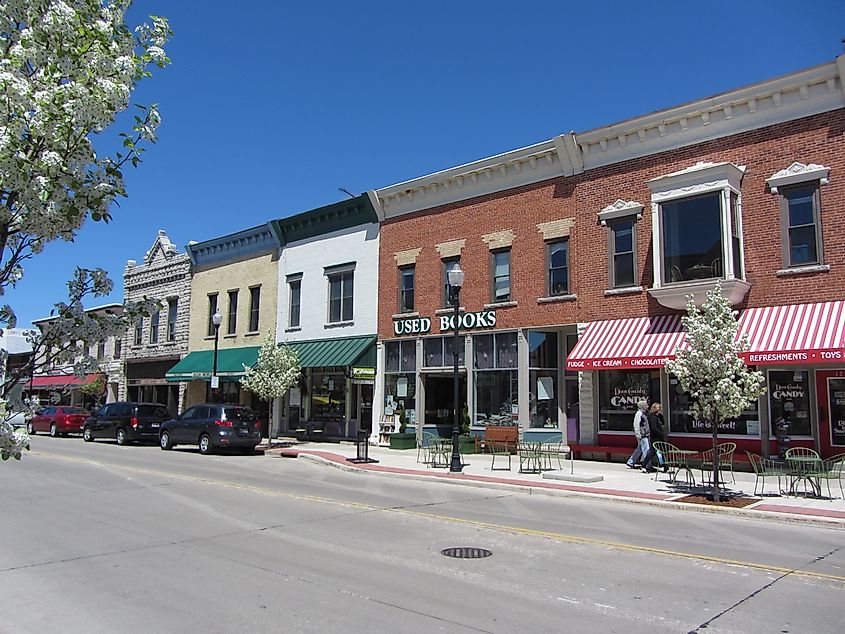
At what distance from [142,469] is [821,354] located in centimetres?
1721

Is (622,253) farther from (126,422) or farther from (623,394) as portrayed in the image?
(126,422)

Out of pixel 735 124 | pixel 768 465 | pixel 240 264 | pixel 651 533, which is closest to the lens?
pixel 651 533

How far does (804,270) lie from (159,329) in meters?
33.3

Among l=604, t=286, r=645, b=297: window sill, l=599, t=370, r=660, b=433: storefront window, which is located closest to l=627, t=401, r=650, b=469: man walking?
l=599, t=370, r=660, b=433: storefront window

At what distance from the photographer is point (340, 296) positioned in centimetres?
2989

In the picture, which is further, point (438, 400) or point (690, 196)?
point (438, 400)

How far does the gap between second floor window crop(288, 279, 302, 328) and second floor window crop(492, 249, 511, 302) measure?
440 inches

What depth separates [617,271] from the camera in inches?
816

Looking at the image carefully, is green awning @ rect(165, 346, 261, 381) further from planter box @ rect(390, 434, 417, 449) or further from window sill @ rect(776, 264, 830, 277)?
window sill @ rect(776, 264, 830, 277)

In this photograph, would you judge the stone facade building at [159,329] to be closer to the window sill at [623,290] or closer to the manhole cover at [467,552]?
Answer: the window sill at [623,290]

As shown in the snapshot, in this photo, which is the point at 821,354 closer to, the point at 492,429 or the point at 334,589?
the point at 492,429

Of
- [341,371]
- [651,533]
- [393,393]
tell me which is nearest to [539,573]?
[651,533]

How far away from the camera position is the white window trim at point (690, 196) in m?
17.7

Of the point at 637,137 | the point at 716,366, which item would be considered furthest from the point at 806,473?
the point at 637,137
